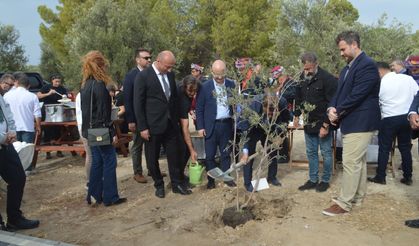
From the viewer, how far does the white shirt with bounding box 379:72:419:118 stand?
5.75m

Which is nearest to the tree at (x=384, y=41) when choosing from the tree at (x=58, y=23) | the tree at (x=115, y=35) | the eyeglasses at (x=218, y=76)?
the tree at (x=115, y=35)

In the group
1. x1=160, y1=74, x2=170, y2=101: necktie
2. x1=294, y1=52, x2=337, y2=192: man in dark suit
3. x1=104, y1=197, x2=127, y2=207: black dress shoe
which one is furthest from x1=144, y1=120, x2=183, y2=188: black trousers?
x1=294, y1=52, x2=337, y2=192: man in dark suit

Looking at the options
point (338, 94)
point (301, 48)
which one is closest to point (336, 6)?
point (301, 48)

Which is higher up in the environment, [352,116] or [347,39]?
[347,39]

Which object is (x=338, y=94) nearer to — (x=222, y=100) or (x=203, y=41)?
(x=222, y=100)

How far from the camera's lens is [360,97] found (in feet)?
14.2

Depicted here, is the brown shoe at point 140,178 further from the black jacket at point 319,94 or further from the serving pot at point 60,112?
the black jacket at point 319,94

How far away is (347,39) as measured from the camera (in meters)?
4.43

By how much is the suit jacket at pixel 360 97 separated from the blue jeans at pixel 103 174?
109 inches

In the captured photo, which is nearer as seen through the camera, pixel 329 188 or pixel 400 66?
pixel 329 188

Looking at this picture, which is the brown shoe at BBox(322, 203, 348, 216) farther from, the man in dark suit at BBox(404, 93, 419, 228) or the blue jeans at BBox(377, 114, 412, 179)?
the blue jeans at BBox(377, 114, 412, 179)

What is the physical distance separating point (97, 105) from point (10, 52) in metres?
26.3

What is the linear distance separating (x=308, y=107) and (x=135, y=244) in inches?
90.5

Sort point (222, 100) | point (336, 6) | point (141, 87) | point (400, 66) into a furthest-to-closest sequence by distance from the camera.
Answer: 1. point (336, 6)
2. point (400, 66)
3. point (141, 87)
4. point (222, 100)
